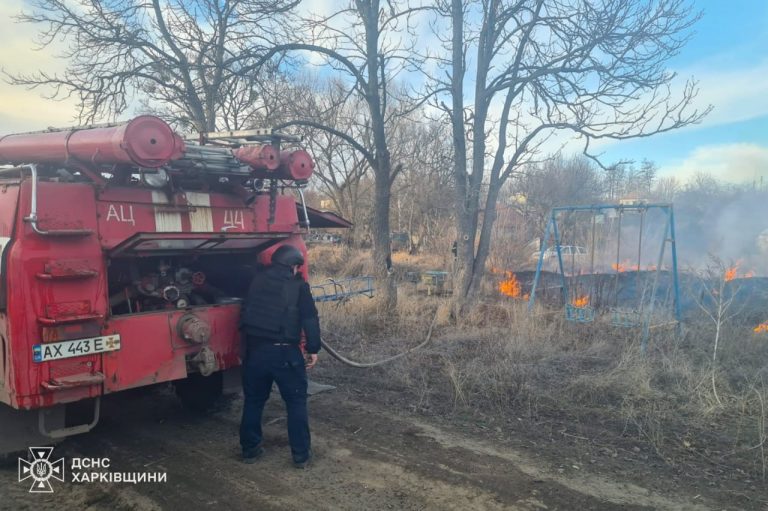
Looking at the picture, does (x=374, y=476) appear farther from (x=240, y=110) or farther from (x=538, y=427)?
(x=240, y=110)

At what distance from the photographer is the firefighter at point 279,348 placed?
15.1ft

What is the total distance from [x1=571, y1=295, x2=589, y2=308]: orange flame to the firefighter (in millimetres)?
6191

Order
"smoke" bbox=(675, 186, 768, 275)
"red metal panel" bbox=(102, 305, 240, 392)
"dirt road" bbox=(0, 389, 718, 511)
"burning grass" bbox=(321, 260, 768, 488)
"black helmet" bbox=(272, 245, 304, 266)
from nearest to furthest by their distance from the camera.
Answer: "dirt road" bbox=(0, 389, 718, 511)
"red metal panel" bbox=(102, 305, 240, 392)
"black helmet" bbox=(272, 245, 304, 266)
"burning grass" bbox=(321, 260, 768, 488)
"smoke" bbox=(675, 186, 768, 275)

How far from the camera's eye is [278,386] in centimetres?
468

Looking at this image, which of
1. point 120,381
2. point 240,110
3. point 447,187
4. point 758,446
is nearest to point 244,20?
point 240,110

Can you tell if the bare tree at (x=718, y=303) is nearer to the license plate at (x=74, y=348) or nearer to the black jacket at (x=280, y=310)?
the black jacket at (x=280, y=310)

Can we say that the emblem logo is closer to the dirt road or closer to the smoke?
the dirt road

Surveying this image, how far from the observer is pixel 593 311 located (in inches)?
363

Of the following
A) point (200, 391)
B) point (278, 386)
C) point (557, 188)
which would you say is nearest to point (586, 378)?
point (278, 386)

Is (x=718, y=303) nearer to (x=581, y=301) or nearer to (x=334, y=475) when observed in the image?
(x=581, y=301)

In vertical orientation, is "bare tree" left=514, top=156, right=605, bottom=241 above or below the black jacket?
above

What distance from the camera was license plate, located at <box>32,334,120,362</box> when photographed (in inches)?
158

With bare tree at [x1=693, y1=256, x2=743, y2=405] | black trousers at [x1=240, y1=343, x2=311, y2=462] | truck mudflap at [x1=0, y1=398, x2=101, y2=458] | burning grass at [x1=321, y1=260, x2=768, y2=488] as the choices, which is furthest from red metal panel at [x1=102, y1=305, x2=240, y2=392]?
bare tree at [x1=693, y1=256, x2=743, y2=405]

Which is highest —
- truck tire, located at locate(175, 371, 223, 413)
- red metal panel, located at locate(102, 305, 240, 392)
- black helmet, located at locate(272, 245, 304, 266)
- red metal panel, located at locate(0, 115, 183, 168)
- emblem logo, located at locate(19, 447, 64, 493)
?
red metal panel, located at locate(0, 115, 183, 168)
